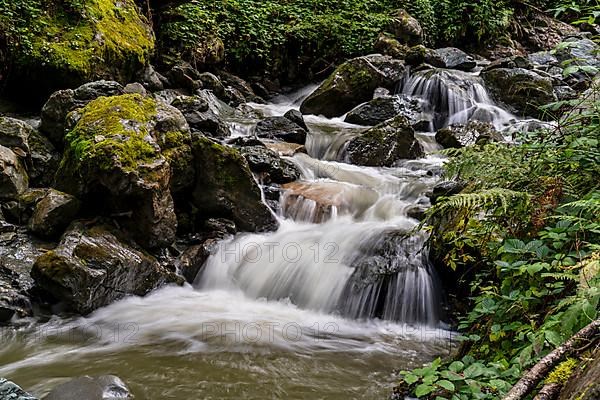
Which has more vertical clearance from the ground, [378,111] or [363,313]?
[378,111]

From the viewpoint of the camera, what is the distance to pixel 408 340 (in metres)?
4.54

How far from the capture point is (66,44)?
812 centimetres

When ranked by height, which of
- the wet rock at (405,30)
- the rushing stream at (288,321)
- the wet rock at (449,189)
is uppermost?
the wet rock at (405,30)

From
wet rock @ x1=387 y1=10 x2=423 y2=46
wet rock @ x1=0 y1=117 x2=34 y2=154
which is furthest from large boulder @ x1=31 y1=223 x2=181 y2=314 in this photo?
wet rock @ x1=387 y1=10 x2=423 y2=46

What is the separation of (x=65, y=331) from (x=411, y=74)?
10.4 meters

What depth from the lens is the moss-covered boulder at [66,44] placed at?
7719 millimetres

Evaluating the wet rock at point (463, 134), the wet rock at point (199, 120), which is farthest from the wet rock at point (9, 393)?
the wet rock at point (463, 134)

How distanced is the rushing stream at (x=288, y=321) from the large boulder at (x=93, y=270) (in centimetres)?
15

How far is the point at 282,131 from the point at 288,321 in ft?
16.5

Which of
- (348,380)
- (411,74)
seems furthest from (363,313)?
(411,74)

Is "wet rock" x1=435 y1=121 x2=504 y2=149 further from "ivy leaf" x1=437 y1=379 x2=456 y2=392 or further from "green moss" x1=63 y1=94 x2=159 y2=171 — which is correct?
"ivy leaf" x1=437 y1=379 x2=456 y2=392

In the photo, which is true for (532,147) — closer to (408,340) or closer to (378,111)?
(408,340)

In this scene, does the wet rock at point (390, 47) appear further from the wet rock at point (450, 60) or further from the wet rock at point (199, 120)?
the wet rock at point (199, 120)

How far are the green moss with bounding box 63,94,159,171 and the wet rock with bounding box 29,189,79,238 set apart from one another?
419 mm
